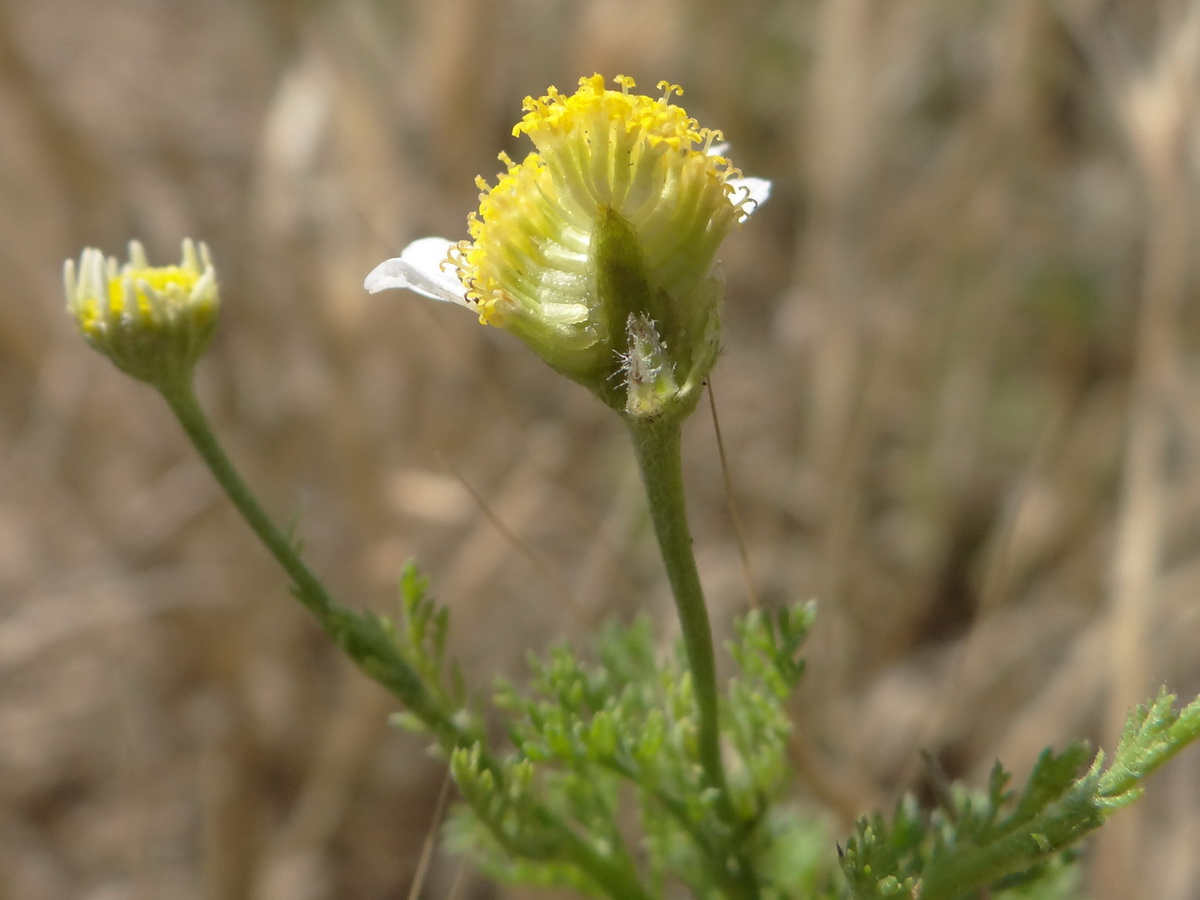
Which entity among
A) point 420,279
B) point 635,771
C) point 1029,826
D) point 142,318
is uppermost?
point 142,318

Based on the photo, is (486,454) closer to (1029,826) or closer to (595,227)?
(595,227)

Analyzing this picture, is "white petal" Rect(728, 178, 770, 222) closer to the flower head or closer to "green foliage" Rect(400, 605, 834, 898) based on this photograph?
the flower head

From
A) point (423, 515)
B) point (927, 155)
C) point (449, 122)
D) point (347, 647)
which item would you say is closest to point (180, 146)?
point (449, 122)

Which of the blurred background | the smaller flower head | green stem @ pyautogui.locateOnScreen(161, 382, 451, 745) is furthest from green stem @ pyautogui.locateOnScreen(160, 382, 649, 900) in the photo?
the blurred background

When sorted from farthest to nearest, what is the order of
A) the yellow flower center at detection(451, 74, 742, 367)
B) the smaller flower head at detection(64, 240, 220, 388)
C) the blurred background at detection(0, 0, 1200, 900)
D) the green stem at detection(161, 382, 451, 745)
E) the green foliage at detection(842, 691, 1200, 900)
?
the blurred background at detection(0, 0, 1200, 900)
the smaller flower head at detection(64, 240, 220, 388)
the green stem at detection(161, 382, 451, 745)
the yellow flower center at detection(451, 74, 742, 367)
the green foliage at detection(842, 691, 1200, 900)

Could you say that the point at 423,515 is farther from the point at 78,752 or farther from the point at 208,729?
the point at 78,752

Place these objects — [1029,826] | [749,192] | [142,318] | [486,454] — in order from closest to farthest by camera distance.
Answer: [1029,826], [749,192], [142,318], [486,454]

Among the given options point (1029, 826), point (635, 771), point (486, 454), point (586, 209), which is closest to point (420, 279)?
point (586, 209)
